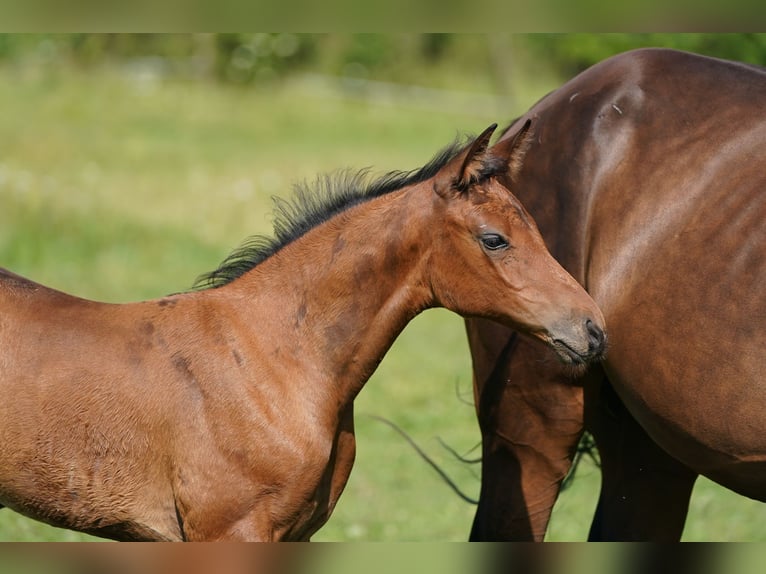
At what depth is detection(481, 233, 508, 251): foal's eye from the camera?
3.24 m

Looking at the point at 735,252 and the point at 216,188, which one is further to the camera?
the point at 216,188

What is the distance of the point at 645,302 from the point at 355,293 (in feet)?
3.40

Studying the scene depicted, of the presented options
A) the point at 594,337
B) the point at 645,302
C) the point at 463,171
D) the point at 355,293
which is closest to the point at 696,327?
the point at 645,302

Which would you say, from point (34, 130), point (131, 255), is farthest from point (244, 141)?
point (131, 255)

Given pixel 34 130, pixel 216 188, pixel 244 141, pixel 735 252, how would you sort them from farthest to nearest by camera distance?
1. pixel 244 141
2. pixel 34 130
3. pixel 216 188
4. pixel 735 252

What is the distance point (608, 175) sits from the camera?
3.95 metres

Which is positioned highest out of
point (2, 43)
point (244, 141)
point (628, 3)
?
point (628, 3)

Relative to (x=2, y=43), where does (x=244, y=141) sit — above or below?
below

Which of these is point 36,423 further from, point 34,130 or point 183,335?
point 34,130

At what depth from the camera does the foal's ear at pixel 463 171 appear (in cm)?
323

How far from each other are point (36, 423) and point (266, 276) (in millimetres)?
811

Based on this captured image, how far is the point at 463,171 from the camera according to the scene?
3244mm

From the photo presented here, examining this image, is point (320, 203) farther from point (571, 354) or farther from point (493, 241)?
point (571, 354)

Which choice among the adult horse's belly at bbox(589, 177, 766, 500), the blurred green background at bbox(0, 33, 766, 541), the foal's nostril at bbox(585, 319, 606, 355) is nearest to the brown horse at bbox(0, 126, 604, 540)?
the foal's nostril at bbox(585, 319, 606, 355)
